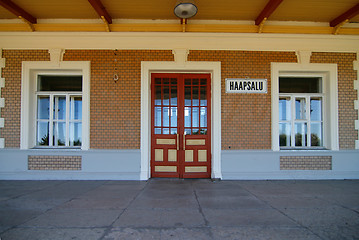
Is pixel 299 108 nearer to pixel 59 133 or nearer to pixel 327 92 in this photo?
pixel 327 92

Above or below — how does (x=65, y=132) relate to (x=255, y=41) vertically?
below

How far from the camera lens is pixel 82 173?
594cm

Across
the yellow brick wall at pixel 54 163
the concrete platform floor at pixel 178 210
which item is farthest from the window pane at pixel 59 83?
the concrete platform floor at pixel 178 210

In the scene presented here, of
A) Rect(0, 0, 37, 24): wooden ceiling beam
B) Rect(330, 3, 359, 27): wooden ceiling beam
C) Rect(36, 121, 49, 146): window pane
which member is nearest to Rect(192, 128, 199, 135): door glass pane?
Rect(36, 121, 49, 146): window pane

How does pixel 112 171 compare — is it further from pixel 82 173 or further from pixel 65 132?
pixel 65 132

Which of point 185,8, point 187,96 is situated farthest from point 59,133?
point 185,8

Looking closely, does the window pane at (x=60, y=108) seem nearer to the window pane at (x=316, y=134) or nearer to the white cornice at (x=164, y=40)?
the white cornice at (x=164, y=40)

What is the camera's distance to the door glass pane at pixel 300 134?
636cm

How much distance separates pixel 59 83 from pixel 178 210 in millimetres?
4839

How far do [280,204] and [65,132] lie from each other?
216 inches

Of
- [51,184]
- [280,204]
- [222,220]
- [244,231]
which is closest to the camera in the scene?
[244,231]

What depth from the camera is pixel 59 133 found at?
20.5ft

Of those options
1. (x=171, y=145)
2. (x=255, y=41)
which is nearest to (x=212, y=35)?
(x=255, y=41)

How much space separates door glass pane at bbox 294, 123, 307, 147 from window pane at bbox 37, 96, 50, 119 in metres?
6.89
